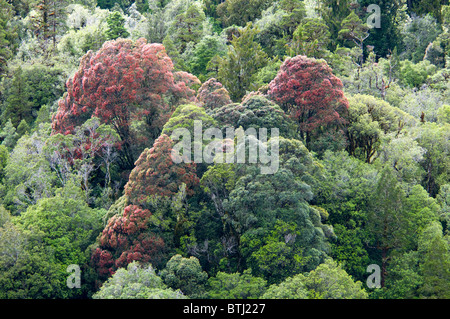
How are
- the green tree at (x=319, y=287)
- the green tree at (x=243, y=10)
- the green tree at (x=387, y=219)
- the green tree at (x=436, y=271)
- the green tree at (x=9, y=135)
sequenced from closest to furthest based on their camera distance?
the green tree at (x=319, y=287), the green tree at (x=436, y=271), the green tree at (x=387, y=219), the green tree at (x=9, y=135), the green tree at (x=243, y=10)

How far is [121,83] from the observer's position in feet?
127

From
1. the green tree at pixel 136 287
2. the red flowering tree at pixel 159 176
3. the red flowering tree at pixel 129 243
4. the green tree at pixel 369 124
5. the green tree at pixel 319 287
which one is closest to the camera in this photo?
the green tree at pixel 136 287

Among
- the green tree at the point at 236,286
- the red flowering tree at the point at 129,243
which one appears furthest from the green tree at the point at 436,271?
the red flowering tree at the point at 129,243

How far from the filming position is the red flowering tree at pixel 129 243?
103 feet

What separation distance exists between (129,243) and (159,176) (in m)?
4.15

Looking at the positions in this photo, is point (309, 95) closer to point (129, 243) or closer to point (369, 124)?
point (369, 124)

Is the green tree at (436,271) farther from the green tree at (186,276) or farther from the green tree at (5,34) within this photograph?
the green tree at (5,34)

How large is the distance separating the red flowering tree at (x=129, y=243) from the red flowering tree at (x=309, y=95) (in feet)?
44.6

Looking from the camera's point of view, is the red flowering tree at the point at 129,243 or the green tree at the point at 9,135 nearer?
the red flowering tree at the point at 129,243

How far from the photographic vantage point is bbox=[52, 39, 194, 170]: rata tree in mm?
38906
